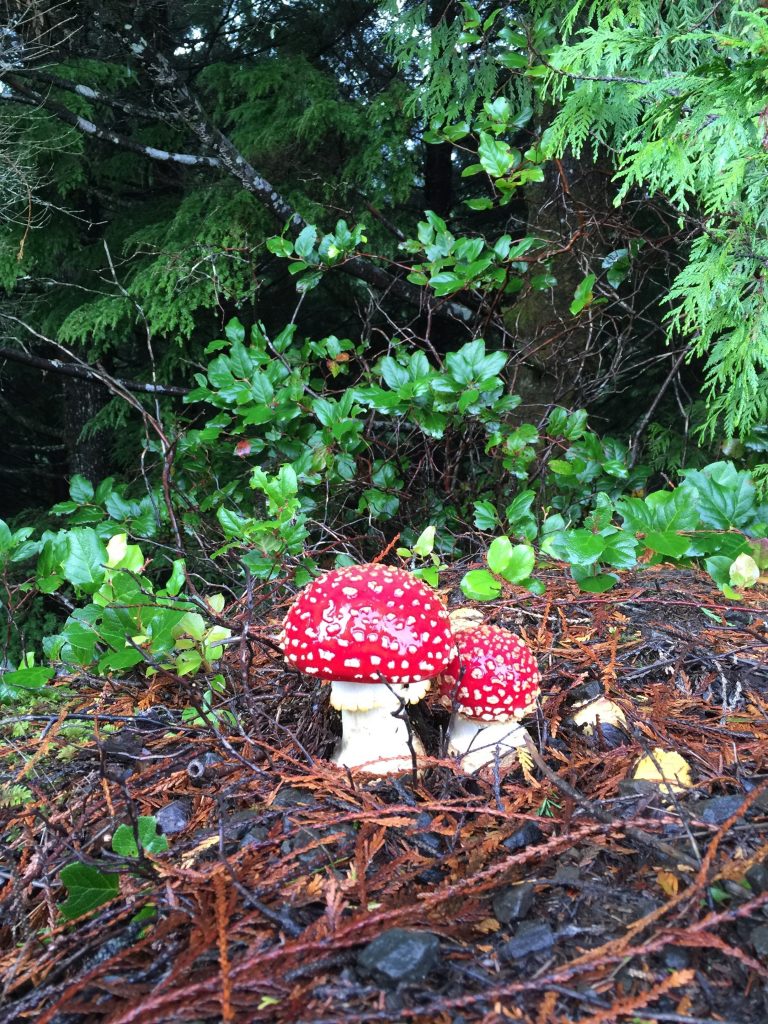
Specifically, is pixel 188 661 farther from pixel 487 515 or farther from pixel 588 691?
pixel 487 515

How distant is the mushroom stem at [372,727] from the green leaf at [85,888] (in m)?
0.62

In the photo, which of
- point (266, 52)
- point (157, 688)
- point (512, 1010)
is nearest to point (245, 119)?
point (266, 52)

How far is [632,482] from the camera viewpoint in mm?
3281

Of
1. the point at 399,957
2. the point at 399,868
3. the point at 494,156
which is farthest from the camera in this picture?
the point at 494,156

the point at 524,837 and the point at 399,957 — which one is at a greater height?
the point at 399,957

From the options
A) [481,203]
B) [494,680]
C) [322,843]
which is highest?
[481,203]

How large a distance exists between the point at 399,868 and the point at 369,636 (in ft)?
1.48

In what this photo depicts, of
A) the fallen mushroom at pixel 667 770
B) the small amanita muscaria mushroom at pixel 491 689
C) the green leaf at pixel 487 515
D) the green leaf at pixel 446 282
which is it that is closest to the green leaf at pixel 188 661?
the small amanita muscaria mushroom at pixel 491 689

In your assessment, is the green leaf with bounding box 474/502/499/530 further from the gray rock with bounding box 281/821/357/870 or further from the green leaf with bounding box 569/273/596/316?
the gray rock with bounding box 281/821/357/870

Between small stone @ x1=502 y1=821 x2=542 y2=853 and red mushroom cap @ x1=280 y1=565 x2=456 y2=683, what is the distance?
36 centimetres

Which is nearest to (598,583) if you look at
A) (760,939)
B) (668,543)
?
(668,543)

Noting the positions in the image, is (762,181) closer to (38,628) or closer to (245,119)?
(245,119)

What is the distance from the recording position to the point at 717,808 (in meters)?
1.32

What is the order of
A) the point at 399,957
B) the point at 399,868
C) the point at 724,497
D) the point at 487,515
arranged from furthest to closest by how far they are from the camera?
the point at 487,515 → the point at 724,497 → the point at 399,868 → the point at 399,957
